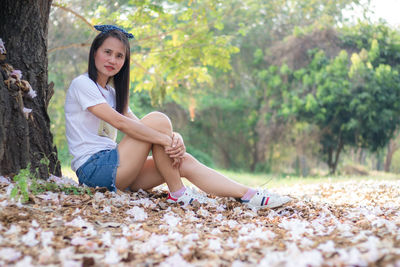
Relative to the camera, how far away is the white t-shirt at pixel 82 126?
121 inches

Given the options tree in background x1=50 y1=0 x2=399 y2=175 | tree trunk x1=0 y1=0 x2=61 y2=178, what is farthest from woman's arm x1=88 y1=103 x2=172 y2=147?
tree in background x1=50 y1=0 x2=399 y2=175

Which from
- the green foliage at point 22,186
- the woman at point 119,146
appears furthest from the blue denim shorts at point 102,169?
the green foliage at point 22,186

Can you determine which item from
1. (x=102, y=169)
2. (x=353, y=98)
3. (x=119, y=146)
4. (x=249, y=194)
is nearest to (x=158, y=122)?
(x=119, y=146)

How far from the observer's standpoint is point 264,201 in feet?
10.3

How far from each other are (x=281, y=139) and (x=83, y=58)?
6.48 metres

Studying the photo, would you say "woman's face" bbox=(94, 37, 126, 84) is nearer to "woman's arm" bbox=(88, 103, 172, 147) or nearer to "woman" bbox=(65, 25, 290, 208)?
"woman" bbox=(65, 25, 290, 208)

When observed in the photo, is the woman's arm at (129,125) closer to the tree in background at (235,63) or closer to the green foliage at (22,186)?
the green foliage at (22,186)

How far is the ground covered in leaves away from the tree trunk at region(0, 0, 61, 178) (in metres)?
0.32

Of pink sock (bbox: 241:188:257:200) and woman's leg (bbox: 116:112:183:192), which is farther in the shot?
pink sock (bbox: 241:188:257:200)

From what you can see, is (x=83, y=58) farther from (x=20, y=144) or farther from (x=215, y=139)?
(x=20, y=144)

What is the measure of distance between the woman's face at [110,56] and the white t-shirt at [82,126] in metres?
0.14

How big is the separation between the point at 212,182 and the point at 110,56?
1289 millimetres

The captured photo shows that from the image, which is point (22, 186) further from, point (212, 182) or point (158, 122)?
point (212, 182)

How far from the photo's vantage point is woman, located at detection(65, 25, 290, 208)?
302 cm
